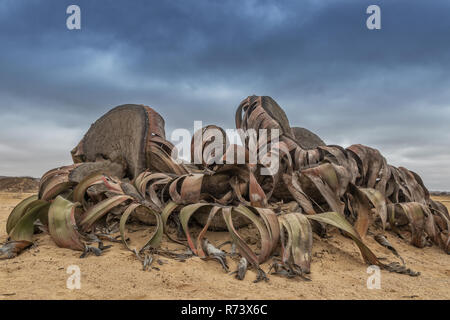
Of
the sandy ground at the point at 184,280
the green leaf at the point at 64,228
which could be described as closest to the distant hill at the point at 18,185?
the green leaf at the point at 64,228

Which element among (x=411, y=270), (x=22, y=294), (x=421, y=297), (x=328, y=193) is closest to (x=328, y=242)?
(x=328, y=193)

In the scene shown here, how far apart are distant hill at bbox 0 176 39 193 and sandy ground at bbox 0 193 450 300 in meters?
13.4

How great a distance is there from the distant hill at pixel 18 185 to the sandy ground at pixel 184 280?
13.4 meters

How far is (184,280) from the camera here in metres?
1.46

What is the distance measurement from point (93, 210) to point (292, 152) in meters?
1.52

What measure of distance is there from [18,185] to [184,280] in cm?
1470

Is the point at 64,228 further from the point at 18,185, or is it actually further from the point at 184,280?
the point at 18,185

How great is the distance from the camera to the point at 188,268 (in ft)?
5.25

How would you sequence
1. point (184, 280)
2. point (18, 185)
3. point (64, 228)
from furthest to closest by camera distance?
point (18, 185) → point (64, 228) → point (184, 280)

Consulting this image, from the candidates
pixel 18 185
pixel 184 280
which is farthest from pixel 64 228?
pixel 18 185

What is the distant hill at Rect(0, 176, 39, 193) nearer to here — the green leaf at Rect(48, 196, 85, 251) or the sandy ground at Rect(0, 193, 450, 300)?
the green leaf at Rect(48, 196, 85, 251)

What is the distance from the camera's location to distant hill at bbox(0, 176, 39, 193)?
13216 millimetres

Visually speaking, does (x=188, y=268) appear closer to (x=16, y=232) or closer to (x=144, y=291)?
(x=144, y=291)

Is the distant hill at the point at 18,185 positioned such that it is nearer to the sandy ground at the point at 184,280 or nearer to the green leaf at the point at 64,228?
the green leaf at the point at 64,228
